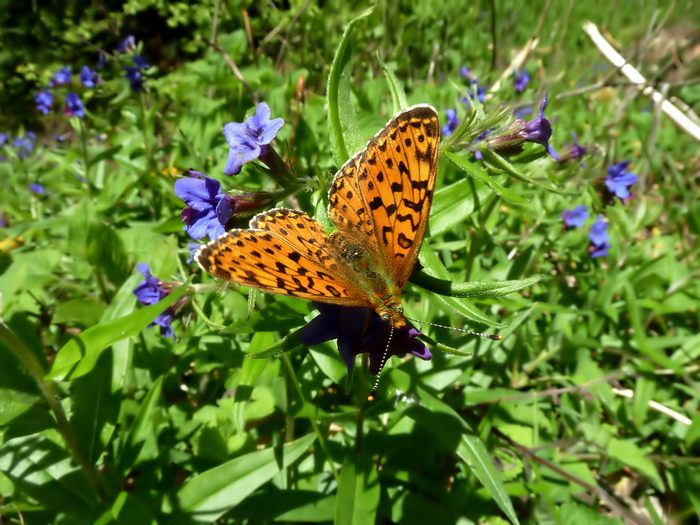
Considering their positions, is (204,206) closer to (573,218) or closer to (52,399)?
(52,399)

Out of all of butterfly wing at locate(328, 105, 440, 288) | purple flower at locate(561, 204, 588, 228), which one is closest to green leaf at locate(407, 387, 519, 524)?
butterfly wing at locate(328, 105, 440, 288)

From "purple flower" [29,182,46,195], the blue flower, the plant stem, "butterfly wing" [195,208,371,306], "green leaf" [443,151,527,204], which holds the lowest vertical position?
the plant stem

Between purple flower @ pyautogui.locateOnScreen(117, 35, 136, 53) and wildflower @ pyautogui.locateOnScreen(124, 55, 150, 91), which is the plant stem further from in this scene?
purple flower @ pyautogui.locateOnScreen(117, 35, 136, 53)

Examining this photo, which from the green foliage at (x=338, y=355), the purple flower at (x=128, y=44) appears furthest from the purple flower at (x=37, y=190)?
the purple flower at (x=128, y=44)

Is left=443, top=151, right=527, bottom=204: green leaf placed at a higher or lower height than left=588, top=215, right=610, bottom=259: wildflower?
lower

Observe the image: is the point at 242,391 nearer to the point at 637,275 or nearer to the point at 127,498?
the point at 127,498

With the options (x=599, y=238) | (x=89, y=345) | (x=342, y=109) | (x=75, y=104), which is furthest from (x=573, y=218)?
(x=75, y=104)

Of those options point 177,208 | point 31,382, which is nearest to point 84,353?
point 31,382

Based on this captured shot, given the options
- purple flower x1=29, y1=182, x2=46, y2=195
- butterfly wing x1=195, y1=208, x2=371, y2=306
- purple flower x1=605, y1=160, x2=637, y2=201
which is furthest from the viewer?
purple flower x1=29, y1=182, x2=46, y2=195
